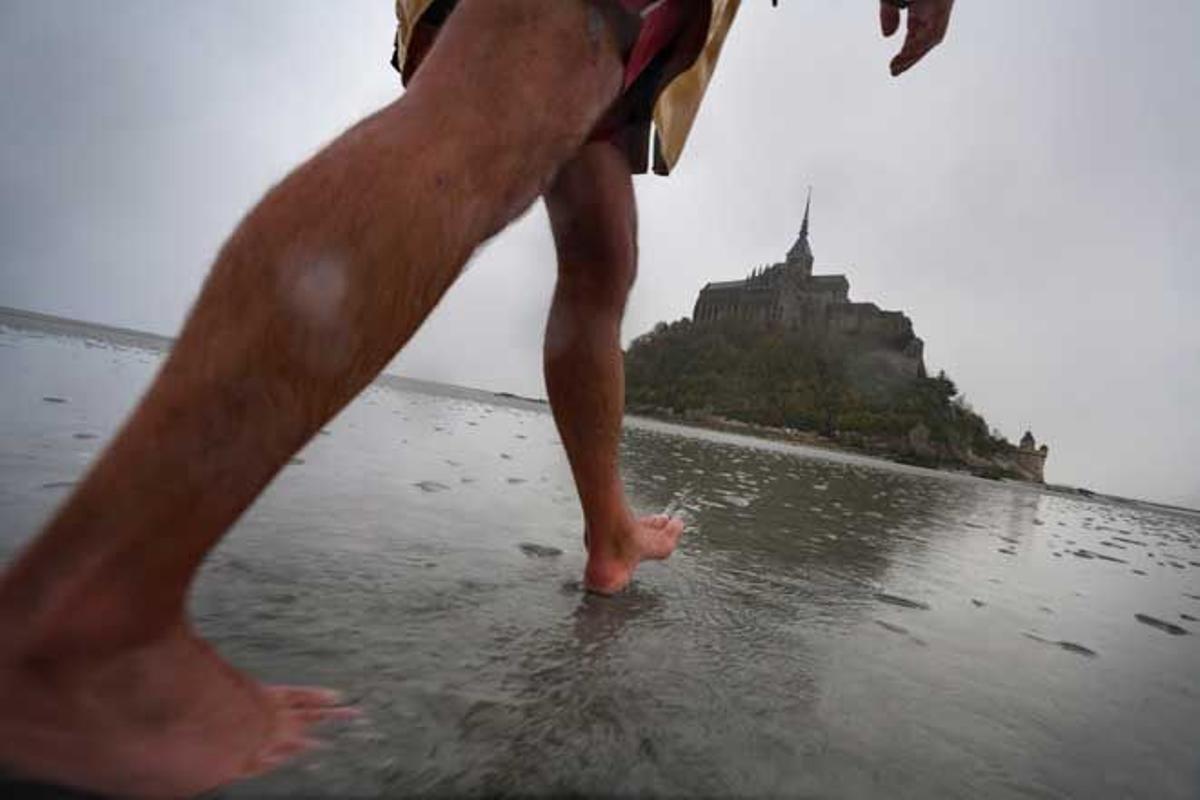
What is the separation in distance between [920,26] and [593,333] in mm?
887

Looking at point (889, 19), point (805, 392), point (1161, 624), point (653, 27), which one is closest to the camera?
point (653, 27)

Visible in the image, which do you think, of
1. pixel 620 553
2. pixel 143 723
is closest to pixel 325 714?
pixel 143 723

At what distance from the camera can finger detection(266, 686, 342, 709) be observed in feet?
1.76

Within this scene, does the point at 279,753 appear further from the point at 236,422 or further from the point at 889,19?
the point at 889,19

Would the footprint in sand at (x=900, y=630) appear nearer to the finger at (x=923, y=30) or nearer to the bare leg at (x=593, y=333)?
the bare leg at (x=593, y=333)

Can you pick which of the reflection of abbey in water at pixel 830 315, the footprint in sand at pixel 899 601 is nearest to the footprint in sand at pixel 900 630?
the footprint in sand at pixel 899 601

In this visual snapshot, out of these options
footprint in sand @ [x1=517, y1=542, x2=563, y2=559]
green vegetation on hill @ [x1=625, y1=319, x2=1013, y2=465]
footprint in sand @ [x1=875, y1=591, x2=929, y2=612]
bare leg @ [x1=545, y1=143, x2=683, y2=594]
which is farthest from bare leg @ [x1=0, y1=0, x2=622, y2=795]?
green vegetation on hill @ [x1=625, y1=319, x2=1013, y2=465]

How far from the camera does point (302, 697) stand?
55 centimetres

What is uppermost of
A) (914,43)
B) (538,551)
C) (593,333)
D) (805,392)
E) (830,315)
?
(830,315)

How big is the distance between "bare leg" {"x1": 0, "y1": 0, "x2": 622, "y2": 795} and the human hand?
1.01 metres

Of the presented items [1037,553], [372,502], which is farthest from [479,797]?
[1037,553]

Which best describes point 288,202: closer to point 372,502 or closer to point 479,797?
point 479,797

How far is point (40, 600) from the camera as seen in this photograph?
0.40 m

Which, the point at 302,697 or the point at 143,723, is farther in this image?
the point at 302,697
